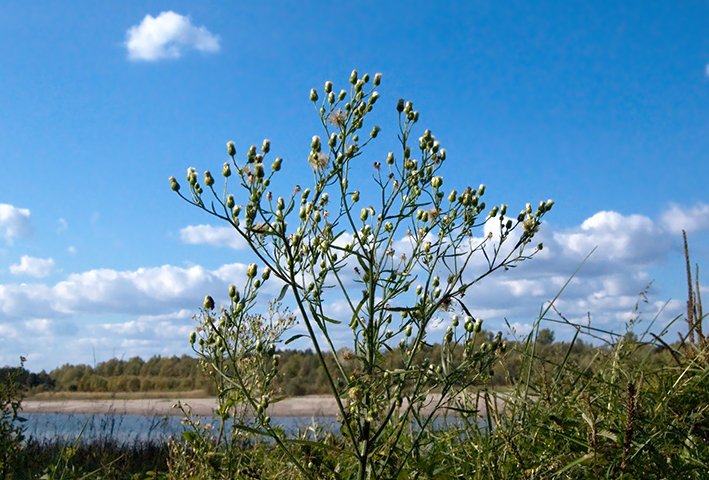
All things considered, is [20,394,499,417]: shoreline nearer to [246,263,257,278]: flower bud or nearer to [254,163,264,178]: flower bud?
[246,263,257,278]: flower bud

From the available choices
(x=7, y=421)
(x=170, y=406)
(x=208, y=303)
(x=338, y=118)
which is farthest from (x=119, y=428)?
(x=338, y=118)

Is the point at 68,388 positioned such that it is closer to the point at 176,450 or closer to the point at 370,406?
the point at 176,450

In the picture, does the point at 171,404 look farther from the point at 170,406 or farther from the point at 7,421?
the point at 7,421


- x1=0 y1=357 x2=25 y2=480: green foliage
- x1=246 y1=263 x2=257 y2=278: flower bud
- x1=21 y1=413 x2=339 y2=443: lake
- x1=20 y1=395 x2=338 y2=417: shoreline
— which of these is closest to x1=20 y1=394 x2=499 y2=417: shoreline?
x1=20 y1=395 x2=338 y2=417: shoreline

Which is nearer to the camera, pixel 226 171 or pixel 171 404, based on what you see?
pixel 226 171

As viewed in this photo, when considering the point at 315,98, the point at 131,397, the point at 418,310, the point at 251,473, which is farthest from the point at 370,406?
the point at 131,397

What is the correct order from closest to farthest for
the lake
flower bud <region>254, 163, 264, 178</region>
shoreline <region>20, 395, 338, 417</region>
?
flower bud <region>254, 163, 264, 178</region> → the lake → shoreline <region>20, 395, 338, 417</region>

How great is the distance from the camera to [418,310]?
2021mm

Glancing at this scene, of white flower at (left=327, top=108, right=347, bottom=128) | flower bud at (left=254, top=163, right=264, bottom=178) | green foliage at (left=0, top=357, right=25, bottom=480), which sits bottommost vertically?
green foliage at (left=0, top=357, right=25, bottom=480)

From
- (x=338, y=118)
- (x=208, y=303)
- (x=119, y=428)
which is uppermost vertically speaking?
(x=338, y=118)

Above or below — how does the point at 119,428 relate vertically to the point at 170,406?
below

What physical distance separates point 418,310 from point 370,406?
0.37 m

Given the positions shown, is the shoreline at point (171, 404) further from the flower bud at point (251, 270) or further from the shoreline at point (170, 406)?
the flower bud at point (251, 270)

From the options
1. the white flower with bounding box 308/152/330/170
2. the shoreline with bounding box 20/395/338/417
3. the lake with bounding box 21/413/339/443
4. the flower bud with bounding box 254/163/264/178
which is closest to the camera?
the flower bud with bounding box 254/163/264/178
